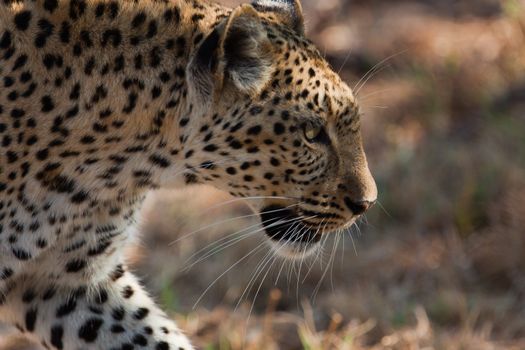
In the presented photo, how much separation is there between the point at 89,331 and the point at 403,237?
9.63ft

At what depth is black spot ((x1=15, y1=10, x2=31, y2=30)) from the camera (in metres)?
3.93

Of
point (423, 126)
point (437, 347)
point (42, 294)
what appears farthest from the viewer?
point (423, 126)

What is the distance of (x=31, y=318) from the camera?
438 centimetres

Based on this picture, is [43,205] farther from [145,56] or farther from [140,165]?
[145,56]


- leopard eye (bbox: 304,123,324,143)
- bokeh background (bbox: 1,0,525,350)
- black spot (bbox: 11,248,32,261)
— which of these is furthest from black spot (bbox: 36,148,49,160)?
bokeh background (bbox: 1,0,525,350)

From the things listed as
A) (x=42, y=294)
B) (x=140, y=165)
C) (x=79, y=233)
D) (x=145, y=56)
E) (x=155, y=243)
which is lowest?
(x=155, y=243)

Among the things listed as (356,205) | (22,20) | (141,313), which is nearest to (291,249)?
(356,205)

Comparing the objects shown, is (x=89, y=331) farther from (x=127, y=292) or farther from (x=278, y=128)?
(x=278, y=128)

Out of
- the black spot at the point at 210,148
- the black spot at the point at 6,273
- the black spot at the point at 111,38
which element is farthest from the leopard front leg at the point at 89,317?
the black spot at the point at 111,38

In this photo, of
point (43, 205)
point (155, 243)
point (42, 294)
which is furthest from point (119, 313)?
point (155, 243)

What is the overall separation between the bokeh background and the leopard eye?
A: 81 centimetres

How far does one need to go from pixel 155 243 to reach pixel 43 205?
2.84 metres

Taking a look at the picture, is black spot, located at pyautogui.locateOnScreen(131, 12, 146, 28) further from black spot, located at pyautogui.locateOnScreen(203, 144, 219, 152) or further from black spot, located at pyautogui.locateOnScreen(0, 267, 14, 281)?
black spot, located at pyautogui.locateOnScreen(0, 267, 14, 281)

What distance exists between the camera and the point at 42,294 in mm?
4355
